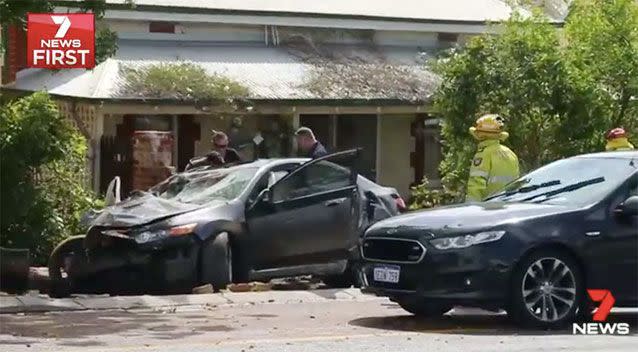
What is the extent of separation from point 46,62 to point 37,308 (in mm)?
9023

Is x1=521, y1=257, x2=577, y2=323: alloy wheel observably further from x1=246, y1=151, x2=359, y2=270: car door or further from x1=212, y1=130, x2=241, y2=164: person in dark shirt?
x1=212, y1=130, x2=241, y2=164: person in dark shirt

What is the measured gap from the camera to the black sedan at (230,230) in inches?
575

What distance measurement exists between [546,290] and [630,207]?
103cm

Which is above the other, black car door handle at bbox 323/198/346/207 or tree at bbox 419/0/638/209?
tree at bbox 419/0/638/209

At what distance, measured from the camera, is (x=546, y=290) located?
38.4ft

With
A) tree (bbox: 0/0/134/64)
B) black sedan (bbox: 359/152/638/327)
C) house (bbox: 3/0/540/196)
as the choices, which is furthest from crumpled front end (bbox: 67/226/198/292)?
house (bbox: 3/0/540/196)

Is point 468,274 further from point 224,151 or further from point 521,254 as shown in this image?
point 224,151

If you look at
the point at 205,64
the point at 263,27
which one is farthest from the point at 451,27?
the point at 205,64

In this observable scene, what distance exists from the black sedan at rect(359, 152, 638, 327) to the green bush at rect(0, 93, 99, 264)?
5756 millimetres

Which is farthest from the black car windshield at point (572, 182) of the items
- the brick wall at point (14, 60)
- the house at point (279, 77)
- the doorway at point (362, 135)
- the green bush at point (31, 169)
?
the doorway at point (362, 135)

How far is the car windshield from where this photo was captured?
50.6 ft

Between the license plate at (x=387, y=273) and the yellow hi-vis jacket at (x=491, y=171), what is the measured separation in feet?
7.33

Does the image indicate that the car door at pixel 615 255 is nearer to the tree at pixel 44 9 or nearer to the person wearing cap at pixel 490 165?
the person wearing cap at pixel 490 165

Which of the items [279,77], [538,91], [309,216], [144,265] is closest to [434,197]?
[538,91]
